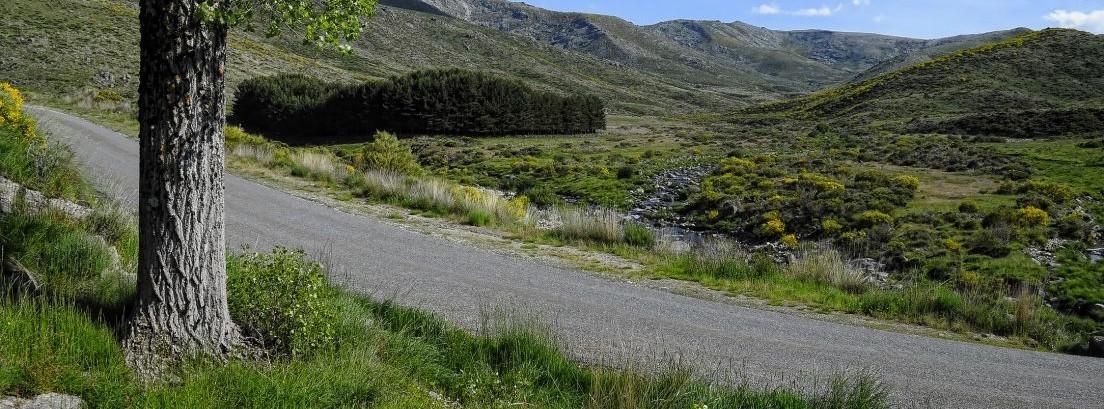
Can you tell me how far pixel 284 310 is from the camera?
15.7ft

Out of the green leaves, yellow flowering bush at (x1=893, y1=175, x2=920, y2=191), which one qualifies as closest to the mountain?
the green leaves

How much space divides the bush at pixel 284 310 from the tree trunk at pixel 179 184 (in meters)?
0.47

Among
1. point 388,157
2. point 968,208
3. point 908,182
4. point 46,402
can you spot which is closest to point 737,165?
point 908,182

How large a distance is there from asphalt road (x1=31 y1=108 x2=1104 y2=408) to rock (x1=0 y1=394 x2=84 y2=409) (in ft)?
12.1

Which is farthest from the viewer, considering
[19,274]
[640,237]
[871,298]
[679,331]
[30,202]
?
[640,237]

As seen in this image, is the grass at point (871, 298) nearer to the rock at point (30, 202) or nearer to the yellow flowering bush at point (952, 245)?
the yellow flowering bush at point (952, 245)

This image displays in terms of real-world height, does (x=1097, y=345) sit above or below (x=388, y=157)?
above

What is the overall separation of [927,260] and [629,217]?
894 cm

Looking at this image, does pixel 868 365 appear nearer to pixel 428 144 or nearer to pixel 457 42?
pixel 428 144

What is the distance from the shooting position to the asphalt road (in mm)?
6066

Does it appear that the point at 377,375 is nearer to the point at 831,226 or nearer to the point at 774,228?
the point at 774,228

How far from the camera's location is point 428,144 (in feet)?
144

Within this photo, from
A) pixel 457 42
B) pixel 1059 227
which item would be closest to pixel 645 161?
pixel 1059 227

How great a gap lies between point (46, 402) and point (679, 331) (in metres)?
5.64
